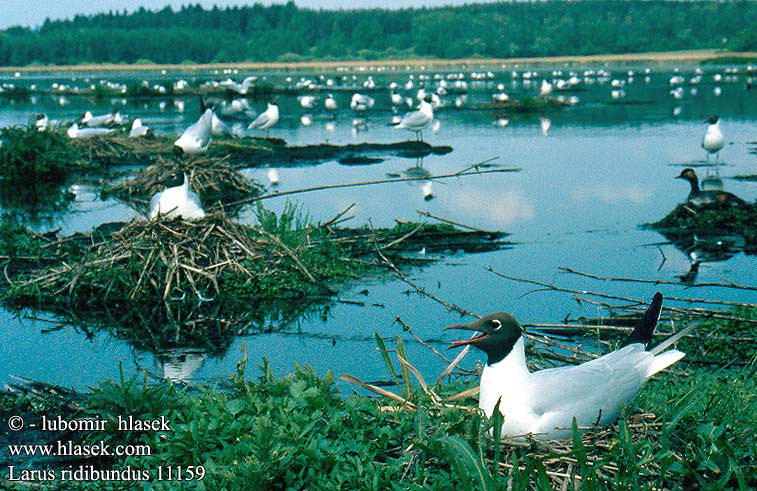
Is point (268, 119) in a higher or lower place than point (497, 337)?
lower

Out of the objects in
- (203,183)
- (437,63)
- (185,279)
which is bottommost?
(437,63)

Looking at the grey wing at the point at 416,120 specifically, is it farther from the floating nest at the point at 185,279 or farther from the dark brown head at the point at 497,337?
the dark brown head at the point at 497,337

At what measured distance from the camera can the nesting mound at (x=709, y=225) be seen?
10555 mm

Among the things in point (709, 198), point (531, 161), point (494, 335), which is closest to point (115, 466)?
point (494, 335)

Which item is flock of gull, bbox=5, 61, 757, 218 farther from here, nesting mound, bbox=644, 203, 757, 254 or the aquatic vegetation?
the aquatic vegetation

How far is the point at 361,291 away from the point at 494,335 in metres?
4.51

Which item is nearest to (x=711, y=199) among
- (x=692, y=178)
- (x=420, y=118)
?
(x=692, y=178)

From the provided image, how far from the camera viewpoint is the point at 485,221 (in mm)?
12172

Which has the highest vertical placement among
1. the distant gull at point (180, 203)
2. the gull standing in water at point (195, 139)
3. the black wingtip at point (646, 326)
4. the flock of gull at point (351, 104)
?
the black wingtip at point (646, 326)

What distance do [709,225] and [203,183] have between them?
746 cm

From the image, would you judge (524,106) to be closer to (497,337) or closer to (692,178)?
(692,178)

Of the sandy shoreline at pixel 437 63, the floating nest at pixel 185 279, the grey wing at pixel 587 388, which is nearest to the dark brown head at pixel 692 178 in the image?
the floating nest at pixel 185 279

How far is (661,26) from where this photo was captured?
107 meters

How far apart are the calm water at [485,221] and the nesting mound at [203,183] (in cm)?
56
